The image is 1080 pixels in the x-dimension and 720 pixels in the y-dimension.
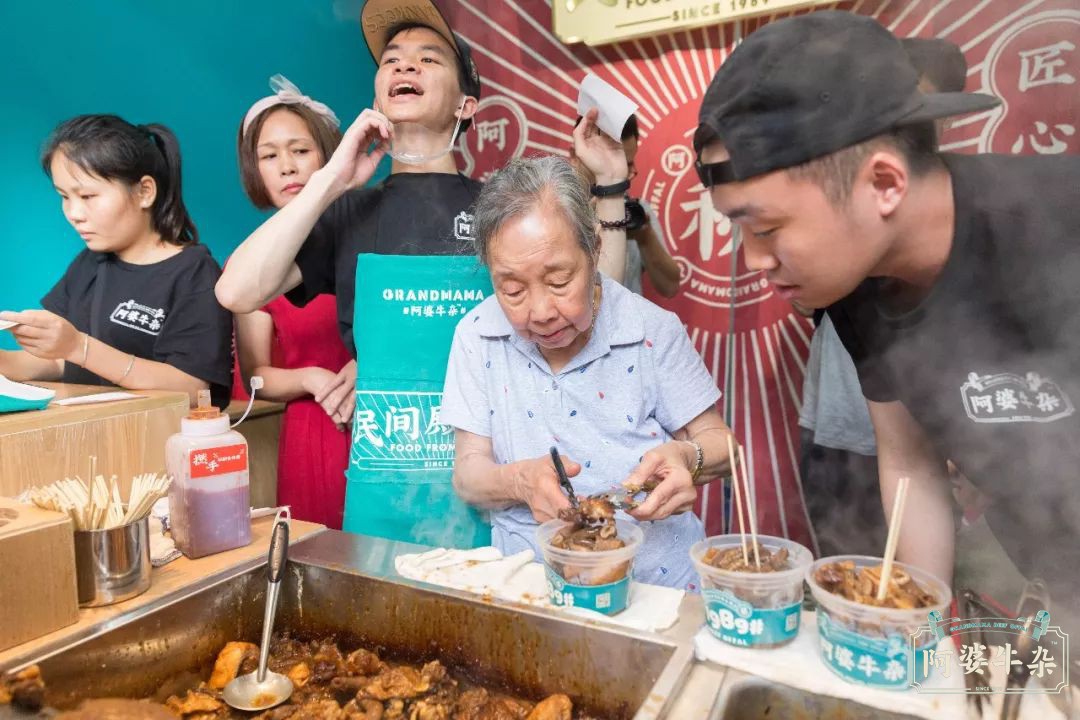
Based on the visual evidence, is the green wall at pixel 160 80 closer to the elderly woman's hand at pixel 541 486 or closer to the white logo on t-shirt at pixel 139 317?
the white logo on t-shirt at pixel 139 317

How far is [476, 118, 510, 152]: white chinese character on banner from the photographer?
4.18m

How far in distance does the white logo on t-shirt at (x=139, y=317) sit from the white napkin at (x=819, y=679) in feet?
7.51

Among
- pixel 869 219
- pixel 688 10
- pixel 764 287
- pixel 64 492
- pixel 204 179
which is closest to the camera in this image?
pixel 869 219

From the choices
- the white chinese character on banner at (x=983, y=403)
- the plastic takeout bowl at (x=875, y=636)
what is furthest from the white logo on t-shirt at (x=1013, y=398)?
the plastic takeout bowl at (x=875, y=636)

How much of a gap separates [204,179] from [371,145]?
220cm

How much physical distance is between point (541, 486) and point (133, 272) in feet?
6.45

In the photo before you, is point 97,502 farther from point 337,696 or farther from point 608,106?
point 608,106

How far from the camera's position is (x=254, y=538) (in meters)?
1.66

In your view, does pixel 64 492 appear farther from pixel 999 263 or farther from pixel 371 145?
pixel 999 263

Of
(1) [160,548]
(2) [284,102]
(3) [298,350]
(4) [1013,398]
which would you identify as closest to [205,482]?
(1) [160,548]

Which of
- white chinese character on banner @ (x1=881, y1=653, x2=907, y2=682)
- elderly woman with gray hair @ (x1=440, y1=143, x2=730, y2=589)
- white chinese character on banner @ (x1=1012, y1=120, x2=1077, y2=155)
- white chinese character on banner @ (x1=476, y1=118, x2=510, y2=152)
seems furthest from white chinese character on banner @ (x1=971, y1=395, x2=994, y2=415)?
white chinese character on banner @ (x1=476, y1=118, x2=510, y2=152)

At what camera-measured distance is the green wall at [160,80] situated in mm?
3465

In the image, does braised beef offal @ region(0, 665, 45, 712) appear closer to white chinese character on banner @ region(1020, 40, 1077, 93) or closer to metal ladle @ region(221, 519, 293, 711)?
metal ladle @ region(221, 519, 293, 711)

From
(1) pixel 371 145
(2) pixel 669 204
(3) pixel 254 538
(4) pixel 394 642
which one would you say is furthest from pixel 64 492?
(2) pixel 669 204
